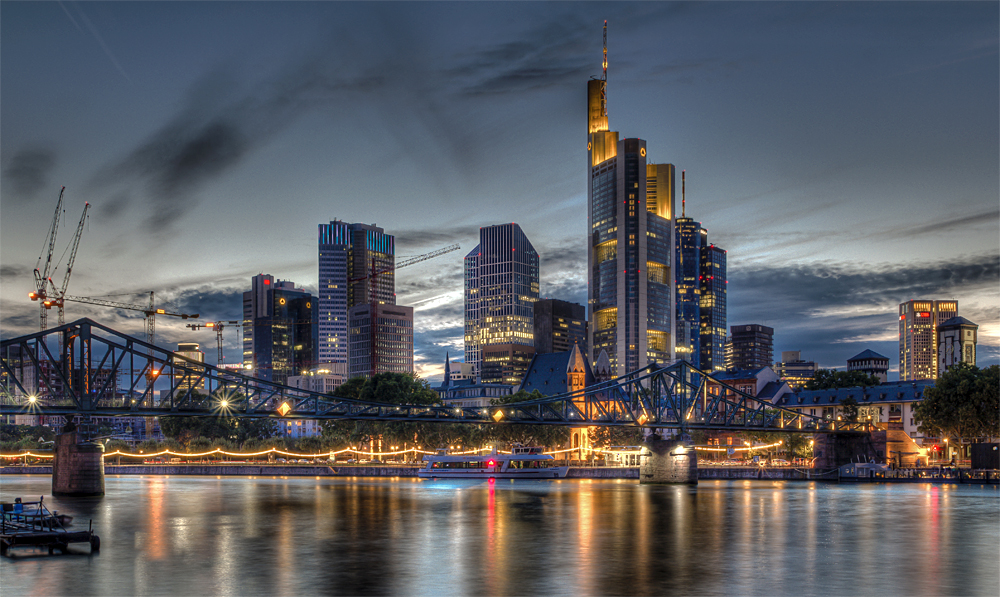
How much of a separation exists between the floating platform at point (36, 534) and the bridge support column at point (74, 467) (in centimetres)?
4613

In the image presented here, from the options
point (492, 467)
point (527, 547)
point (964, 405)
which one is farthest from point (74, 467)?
point (964, 405)

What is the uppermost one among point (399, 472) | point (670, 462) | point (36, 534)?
point (36, 534)

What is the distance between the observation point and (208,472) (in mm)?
172875

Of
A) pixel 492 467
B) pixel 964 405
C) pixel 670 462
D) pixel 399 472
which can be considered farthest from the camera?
pixel 399 472

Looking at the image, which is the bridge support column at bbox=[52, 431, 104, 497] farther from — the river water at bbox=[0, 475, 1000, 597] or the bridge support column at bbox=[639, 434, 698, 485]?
the bridge support column at bbox=[639, 434, 698, 485]

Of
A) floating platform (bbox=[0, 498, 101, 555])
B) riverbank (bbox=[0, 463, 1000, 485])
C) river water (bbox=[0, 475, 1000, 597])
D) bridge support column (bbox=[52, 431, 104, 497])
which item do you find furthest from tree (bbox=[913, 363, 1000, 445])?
floating platform (bbox=[0, 498, 101, 555])

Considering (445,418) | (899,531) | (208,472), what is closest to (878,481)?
(445,418)

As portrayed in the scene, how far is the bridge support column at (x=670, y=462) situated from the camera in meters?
126

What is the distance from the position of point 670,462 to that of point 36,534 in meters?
95.4

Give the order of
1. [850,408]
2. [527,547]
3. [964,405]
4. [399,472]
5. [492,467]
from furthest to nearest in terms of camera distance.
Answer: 1. [850,408]
2. [399,472]
3. [492,467]
4. [964,405]
5. [527,547]

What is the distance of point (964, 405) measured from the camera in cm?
12781

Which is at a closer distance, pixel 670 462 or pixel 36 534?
pixel 36 534

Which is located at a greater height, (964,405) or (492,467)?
(964,405)

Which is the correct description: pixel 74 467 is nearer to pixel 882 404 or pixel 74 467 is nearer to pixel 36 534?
pixel 36 534
